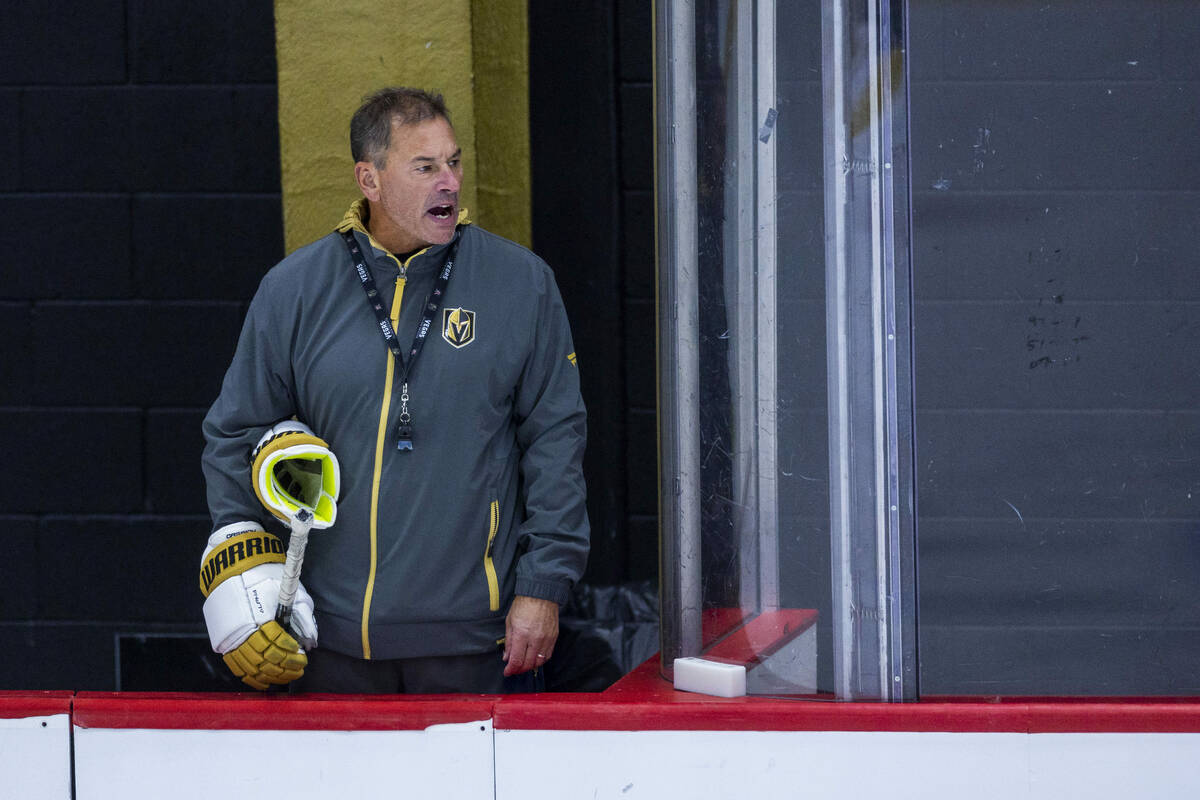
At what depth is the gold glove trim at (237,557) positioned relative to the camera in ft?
6.73

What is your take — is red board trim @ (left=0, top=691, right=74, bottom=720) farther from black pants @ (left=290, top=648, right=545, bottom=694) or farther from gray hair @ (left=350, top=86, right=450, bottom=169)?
gray hair @ (left=350, top=86, right=450, bottom=169)

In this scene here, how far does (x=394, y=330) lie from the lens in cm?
212

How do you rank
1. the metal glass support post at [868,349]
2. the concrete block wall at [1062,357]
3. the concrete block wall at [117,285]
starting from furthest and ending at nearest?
the concrete block wall at [117,285] → the concrete block wall at [1062,357] → the metal glass support post at [868,349]

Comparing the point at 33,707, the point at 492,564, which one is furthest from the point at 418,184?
the point at 33,707

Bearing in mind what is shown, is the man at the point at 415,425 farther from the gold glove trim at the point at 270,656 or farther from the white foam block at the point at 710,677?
the white foam block at the point at 710,677

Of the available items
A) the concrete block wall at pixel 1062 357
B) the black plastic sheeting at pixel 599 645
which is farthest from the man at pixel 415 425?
the black plastic sheeting at pixel 599 645

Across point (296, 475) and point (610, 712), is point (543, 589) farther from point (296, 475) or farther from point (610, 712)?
point (296, 475)

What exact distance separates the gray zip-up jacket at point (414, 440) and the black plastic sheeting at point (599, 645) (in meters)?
1.10

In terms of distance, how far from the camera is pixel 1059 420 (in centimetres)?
239

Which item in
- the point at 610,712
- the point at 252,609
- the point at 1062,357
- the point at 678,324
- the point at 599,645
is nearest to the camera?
the point at 610,712

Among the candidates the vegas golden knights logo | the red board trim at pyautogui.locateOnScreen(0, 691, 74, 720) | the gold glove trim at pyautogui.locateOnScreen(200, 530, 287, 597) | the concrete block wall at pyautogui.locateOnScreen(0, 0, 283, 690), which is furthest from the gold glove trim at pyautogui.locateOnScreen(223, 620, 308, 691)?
the concrete block wall at pyautogui.locateOnScreen(0, 0, 283, 690)

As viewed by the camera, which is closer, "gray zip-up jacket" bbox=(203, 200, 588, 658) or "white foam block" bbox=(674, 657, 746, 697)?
"white foam block" bbox=(674, 657, 746, 697)

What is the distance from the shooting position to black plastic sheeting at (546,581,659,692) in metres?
3.25

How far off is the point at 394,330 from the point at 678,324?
1.44 feet
